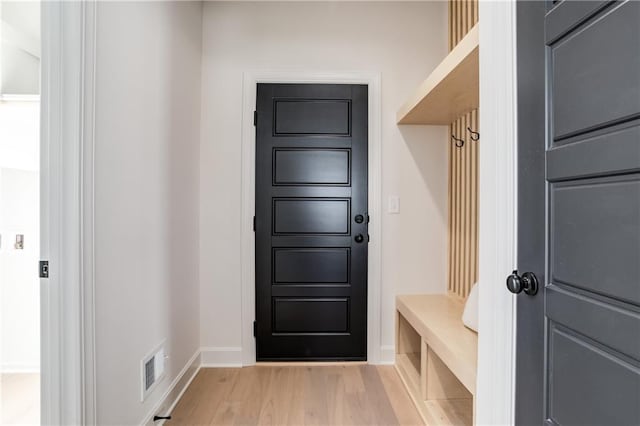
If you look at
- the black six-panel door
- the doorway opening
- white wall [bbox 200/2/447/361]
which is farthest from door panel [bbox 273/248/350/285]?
the doorway opening

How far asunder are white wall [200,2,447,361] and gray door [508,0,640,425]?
146 cm

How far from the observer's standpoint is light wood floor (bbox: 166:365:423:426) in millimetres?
1766

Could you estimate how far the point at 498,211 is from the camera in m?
1.06

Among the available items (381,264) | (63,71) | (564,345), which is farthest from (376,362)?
(63,71)

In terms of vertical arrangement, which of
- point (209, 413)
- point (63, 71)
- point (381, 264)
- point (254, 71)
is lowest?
point (209, 413)

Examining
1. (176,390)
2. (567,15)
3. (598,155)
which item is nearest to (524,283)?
(598,155)

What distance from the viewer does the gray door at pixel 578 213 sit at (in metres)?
0.69

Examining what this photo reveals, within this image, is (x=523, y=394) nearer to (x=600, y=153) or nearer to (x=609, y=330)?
(x=609, y=330)

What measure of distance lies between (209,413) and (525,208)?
6.13ft

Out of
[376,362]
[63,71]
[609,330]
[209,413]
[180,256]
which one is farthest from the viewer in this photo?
[376,362]

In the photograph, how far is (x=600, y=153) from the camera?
2.44ft

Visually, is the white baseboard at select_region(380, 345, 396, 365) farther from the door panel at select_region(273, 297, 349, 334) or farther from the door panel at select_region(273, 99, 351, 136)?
the door panel at select_region(273, 99, 351, 136)

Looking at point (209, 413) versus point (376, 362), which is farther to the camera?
point (376, 362)

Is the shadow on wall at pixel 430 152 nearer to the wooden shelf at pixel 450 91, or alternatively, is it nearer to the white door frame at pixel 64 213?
the wooden shelf at pixel 450 91
